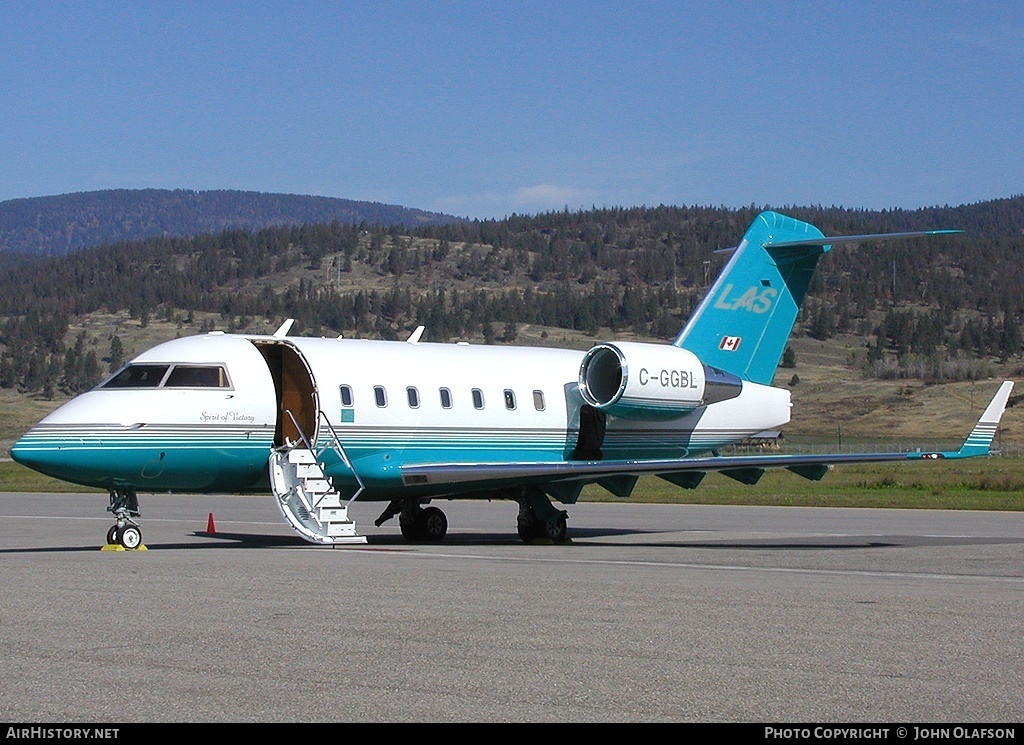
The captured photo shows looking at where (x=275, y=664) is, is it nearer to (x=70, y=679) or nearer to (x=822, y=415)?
(x=70, y=679)

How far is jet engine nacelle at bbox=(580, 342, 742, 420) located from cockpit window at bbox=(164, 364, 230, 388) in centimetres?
729

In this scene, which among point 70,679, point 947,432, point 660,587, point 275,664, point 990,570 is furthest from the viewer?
point 947,432

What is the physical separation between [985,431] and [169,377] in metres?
13.1

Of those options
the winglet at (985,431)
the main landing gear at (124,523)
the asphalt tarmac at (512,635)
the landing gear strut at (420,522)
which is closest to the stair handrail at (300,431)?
the asphalt tarmac at (512,635)

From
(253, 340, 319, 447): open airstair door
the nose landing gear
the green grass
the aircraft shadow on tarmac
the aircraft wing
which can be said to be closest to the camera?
the nose landing gear

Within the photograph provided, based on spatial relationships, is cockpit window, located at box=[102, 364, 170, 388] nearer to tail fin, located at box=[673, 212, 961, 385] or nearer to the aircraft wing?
the aircraft wing

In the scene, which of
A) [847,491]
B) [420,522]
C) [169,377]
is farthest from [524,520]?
[847,491]

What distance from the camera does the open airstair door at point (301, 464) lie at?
854 inches

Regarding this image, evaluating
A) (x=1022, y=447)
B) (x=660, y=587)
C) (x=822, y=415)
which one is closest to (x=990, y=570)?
(x=660, y=587)

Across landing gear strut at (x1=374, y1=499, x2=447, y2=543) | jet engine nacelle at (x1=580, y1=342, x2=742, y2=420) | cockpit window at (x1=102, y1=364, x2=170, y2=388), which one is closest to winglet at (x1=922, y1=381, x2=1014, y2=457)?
jet engine nacelle at (x1=580, y1=342, x2=742, y2=420)

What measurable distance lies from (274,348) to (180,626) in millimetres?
12504

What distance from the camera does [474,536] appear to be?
27.1 m

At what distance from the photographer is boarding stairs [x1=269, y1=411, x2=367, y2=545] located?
70.9ft
